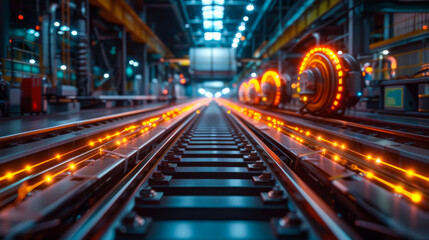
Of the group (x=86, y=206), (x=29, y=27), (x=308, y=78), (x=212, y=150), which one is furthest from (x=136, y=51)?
(x=86, y=206)

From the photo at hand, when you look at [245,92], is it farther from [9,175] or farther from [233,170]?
[9,175]

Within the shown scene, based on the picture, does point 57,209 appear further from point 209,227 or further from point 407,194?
point 407,194

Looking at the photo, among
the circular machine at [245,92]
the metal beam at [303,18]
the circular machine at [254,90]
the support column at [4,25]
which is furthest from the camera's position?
the circular machine at [245,92]

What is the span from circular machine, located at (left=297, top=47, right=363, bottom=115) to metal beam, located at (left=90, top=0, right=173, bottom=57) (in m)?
9.19

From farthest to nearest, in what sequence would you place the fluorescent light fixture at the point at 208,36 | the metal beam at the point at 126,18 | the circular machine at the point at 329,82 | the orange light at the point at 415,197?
1. the fluorescent light fixture at the point at 208,36
2. the metal beam at the point at 126,18
3. the circular machine at the point at 329,82
4. the orange light at the point at 415,197

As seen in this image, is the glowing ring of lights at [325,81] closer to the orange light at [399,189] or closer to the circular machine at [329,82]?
the circular machine at [329,82]

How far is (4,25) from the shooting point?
1178 cm

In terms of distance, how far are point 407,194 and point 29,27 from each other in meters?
17.0

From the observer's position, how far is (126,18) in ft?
48.6

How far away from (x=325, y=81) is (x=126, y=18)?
12.0 metres

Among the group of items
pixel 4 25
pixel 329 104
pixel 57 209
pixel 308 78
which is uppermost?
pixel 4 25

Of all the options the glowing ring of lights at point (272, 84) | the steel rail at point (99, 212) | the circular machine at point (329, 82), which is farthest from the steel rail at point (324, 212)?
the glowing ring of lights at point (272, 84)

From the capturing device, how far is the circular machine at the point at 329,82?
229 inches

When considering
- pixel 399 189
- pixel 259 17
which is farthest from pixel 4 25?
pixel 259 17
